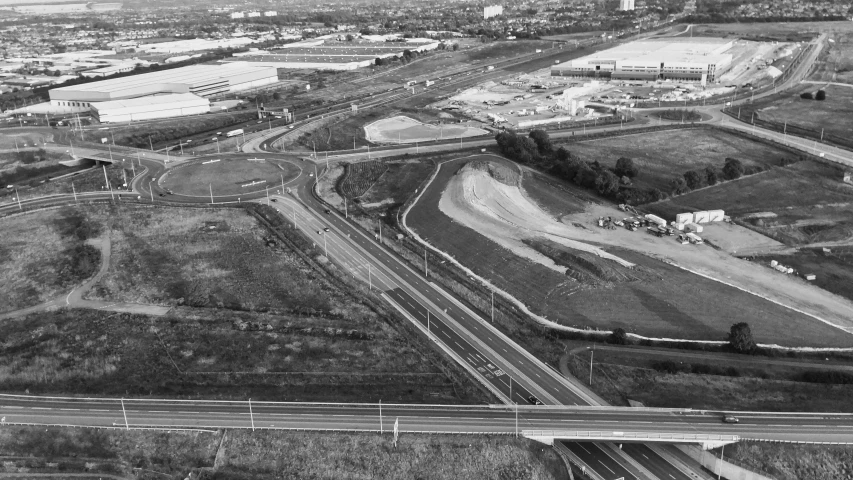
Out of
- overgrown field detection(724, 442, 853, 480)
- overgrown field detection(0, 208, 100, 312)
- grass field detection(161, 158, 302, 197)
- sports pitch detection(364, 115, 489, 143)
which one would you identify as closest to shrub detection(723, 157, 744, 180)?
sports pitch detection(364, 115, 489, 143)

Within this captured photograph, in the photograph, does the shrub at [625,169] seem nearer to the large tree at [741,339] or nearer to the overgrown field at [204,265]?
the large tree at [741,339]

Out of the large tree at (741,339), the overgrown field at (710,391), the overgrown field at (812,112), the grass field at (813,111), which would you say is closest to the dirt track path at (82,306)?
the overgrown field at (710,391)

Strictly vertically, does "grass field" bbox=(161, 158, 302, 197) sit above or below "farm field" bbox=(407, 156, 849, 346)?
above

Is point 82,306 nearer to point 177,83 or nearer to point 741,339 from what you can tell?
point 741,339

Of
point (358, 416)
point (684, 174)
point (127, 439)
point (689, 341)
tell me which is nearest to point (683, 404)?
point (689, 341)

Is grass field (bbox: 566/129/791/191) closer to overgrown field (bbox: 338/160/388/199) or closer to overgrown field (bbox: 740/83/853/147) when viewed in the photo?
overgrown field (bbox: 740/83/853/147)

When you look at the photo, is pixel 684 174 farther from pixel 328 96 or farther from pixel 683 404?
pixel 328 96
